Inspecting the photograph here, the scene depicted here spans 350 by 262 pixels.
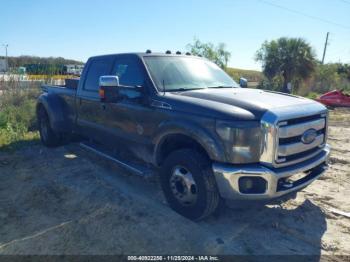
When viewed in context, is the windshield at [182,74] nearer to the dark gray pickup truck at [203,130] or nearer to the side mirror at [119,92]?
the dark gray pickup truck at [203,130]

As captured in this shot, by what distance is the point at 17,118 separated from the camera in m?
9.15

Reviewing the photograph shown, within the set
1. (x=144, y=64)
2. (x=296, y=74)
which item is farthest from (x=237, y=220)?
(x=296, y=74)

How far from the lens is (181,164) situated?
12.3 feet

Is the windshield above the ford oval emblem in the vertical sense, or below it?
above

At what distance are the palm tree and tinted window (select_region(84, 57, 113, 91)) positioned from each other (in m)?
18.0

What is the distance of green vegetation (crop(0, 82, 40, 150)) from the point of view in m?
7.58

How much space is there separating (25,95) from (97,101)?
7.34 meters

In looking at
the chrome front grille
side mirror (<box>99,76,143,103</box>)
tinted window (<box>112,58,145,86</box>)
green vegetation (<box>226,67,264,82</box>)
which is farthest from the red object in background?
side mirror (<box>99,76,143,103</box>)

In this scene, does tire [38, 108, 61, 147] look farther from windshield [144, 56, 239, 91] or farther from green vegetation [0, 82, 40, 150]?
windshield [144, 56, 239, 91]

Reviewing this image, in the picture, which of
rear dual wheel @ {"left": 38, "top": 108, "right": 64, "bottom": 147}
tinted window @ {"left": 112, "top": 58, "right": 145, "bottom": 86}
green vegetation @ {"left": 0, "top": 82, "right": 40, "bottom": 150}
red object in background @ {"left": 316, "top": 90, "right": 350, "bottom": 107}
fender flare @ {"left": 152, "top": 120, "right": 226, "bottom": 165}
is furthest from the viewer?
red object in background @ {"left": 316, "top": 90, "right": 350, "bottom": 107}

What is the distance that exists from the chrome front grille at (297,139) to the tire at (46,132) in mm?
5091

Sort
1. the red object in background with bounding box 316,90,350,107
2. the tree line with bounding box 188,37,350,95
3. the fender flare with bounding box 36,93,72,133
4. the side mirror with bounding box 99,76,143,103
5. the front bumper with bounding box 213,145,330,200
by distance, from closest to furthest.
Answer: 1. the front bumper with bounding box 213,145,330,200
2. the side mirror with bounding box 99,76,143,103
3. the fender flare with bounding box 36,93,72,133
4. the red object in background with bounding box 316,90,350,107
5. the tree line with bounding box 188,37,350,95

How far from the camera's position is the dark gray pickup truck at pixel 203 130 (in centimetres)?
327

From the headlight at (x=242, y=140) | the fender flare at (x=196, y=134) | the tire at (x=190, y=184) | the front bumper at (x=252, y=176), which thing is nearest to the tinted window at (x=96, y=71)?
the fender flare at (x=196, y=134)
